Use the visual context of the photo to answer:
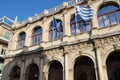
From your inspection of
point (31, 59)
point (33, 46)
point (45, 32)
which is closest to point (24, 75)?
point (31, 59)

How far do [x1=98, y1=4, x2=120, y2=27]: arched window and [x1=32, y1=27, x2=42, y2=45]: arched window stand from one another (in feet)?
27.5

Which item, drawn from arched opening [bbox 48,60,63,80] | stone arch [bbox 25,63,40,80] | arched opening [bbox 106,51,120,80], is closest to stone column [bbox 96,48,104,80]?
arched opening [bbox 106,51,120,80]

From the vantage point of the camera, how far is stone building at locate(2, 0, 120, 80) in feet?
51.7

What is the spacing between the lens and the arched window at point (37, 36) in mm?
21431

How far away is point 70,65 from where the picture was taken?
16719 mm

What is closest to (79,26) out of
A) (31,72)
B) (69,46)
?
(69,46)

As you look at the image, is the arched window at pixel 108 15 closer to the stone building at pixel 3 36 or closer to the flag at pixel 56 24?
the flag at pixel 56 24

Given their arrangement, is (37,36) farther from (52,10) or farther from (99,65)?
(99,65)

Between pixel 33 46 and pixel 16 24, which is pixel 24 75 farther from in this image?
pixel 16 24

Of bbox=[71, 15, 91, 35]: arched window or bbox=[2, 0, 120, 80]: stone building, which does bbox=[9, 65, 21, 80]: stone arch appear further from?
bbox=[71, 15, 91, 35]: arched window

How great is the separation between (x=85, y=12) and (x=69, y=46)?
13.7 ft

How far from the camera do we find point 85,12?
685 inches

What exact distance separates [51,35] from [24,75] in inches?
240

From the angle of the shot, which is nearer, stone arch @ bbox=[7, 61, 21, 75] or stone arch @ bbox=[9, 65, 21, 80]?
stone arch @ bbox=[7, 61, 21, 75]
